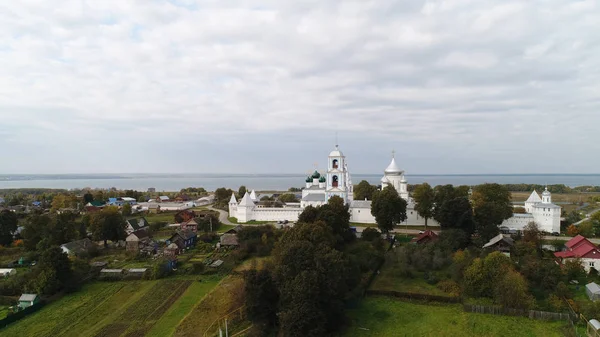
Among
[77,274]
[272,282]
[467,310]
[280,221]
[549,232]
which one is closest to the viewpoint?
[272,282]

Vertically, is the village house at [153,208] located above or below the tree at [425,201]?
below

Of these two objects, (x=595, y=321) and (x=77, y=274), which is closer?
(x=595, y=321)

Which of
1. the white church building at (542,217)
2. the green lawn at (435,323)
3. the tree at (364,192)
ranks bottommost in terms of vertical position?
the green lawn at (435,323)

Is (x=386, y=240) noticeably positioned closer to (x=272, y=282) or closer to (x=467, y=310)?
(x=467, y=310)

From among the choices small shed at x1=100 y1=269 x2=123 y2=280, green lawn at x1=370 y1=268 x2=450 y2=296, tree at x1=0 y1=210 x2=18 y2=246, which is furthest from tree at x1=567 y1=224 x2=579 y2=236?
tree at x1=0 y1=210 x2=18 y2=246

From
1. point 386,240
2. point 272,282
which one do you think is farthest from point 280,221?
point 272,282

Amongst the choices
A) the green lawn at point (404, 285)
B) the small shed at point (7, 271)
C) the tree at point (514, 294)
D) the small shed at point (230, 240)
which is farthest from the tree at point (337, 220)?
the small shed at point (7, 271)

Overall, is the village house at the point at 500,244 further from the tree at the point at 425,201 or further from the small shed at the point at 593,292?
the tree at the point at 425,201
